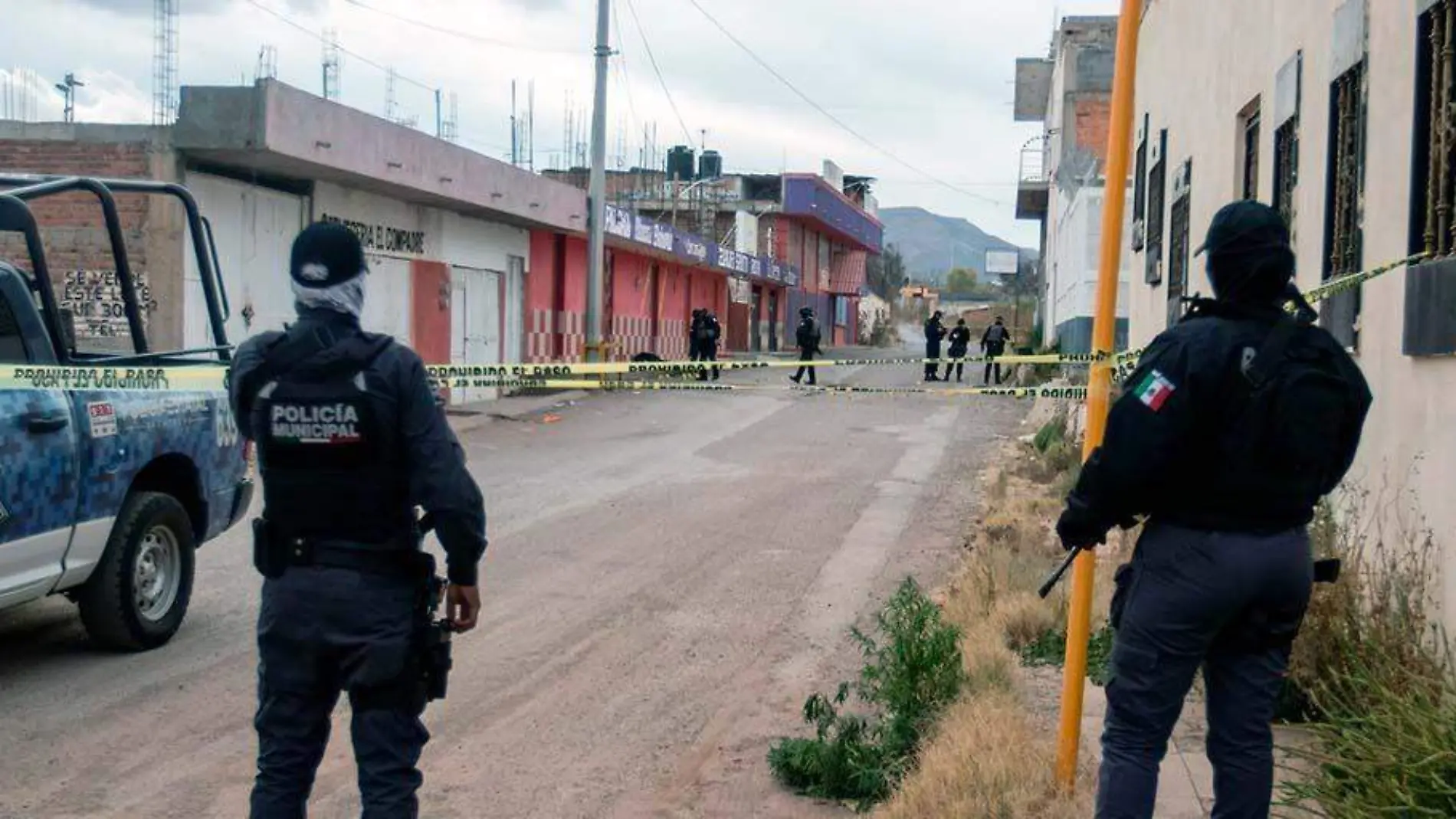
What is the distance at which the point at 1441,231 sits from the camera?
539 cm

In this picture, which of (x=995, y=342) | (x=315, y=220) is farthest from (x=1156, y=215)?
(x=995, y=342)

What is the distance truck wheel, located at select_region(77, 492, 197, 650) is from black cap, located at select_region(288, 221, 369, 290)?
360cm

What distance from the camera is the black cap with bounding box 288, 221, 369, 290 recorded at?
405 centimetres

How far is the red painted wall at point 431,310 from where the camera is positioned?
22656mm

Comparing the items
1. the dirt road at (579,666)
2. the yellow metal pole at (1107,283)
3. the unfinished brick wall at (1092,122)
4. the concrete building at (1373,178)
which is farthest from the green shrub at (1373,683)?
the unfinished brick wall at (1092,122)

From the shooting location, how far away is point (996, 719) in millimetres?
5430

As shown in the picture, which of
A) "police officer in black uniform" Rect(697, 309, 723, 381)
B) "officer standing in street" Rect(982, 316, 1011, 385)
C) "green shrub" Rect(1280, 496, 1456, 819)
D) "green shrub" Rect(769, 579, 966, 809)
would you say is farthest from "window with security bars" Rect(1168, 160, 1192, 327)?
"officer standing in street" Rect(982, 316, 1011, 385)

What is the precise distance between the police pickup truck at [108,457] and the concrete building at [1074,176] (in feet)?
46.1

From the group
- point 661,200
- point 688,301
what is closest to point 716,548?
point 688,301

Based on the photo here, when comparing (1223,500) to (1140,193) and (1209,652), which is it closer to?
(1209,652)

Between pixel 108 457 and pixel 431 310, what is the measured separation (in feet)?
53.8

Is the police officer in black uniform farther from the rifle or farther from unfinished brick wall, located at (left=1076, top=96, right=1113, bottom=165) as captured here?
the rifle

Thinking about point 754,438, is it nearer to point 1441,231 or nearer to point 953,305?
point 1441,231

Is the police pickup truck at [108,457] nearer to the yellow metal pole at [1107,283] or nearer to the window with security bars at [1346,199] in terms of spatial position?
the yellow metal pole at [1107,283]
